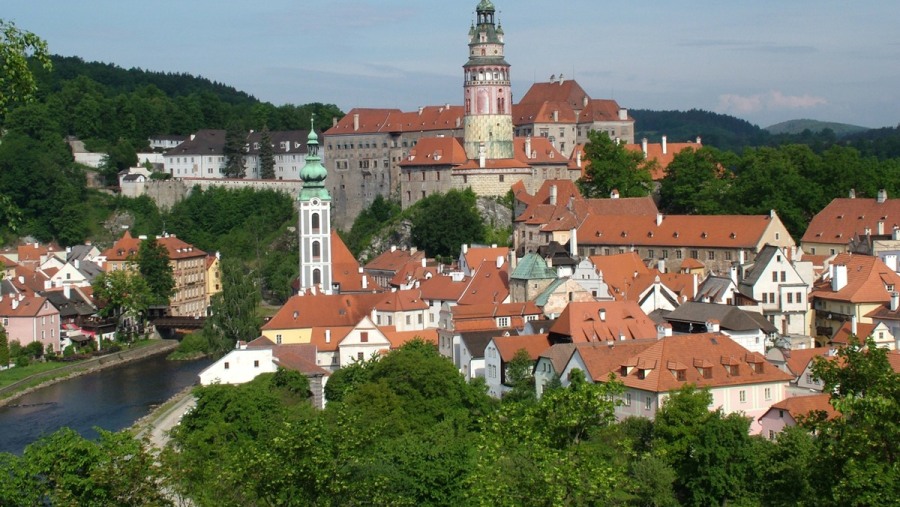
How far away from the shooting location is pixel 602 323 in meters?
33.6

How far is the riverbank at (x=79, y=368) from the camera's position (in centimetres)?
4245

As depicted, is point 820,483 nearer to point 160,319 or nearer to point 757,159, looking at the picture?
point 757,159

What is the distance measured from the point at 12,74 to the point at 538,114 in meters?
56.9

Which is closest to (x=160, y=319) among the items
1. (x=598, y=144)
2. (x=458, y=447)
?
(x=598, y=144)

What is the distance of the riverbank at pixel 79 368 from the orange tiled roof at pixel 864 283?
2501 cm

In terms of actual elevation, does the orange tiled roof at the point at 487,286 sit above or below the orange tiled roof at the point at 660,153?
below

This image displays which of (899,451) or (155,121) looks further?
(155,121)

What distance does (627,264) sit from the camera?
140ft

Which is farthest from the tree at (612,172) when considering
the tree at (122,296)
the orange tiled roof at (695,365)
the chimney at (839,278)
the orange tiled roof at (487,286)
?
the orange tiled roof at (695,365)

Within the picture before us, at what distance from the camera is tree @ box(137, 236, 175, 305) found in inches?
2295

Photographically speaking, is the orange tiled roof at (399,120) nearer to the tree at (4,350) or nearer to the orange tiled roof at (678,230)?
the orange tiled roof at (678,230)

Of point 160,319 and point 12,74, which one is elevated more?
point 12,74

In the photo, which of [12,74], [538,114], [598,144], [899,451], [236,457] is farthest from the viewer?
[538,114]

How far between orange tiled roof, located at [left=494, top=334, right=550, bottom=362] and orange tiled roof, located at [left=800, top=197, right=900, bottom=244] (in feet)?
54.9
